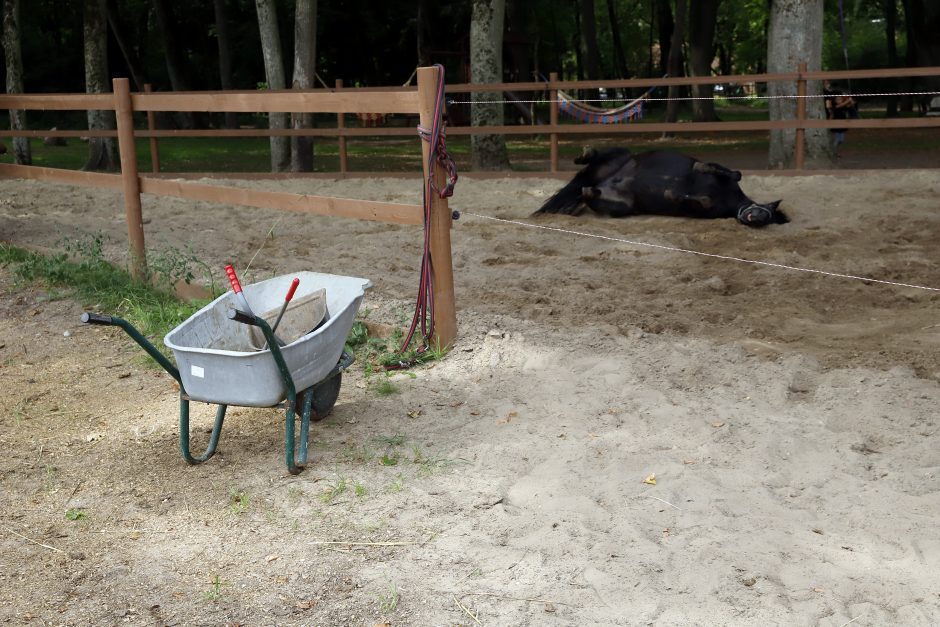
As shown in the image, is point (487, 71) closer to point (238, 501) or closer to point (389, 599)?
point (238, 501)

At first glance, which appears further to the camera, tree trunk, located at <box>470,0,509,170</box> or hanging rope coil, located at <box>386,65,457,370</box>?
tree trunk, located at <box>470,0,509,170</box>

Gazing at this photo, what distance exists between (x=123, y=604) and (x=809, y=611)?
1.92 metres

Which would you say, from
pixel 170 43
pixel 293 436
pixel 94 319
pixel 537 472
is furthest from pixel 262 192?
pixel 170 43

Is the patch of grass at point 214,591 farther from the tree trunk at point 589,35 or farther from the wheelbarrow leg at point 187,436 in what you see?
the tree trunk at point 589,35

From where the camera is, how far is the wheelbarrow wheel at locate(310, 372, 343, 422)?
4.00m

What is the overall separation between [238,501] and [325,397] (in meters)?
0.76

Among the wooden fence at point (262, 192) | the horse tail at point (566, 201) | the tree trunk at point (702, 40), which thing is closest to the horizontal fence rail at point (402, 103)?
the wooden fence at point (262, 192)

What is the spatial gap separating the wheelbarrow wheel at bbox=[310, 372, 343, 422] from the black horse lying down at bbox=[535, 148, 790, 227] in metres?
4.85

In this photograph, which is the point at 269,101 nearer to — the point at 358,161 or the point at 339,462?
the point at 339,462

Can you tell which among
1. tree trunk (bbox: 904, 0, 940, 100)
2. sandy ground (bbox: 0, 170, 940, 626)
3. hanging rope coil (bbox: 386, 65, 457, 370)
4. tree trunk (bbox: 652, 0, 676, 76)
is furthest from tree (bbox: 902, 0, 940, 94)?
hanging rope coil (bbox: 386, 65, 457, 370)

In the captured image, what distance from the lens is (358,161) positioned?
15500 millimetres

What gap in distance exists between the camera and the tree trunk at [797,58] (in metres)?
10.9

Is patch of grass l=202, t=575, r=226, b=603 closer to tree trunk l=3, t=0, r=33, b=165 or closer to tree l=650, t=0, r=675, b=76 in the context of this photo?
tree trunk l=3, t=0, r=33, b=165

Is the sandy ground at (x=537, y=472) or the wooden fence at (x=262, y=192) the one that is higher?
the wooden fence at (x=262, y=192)
